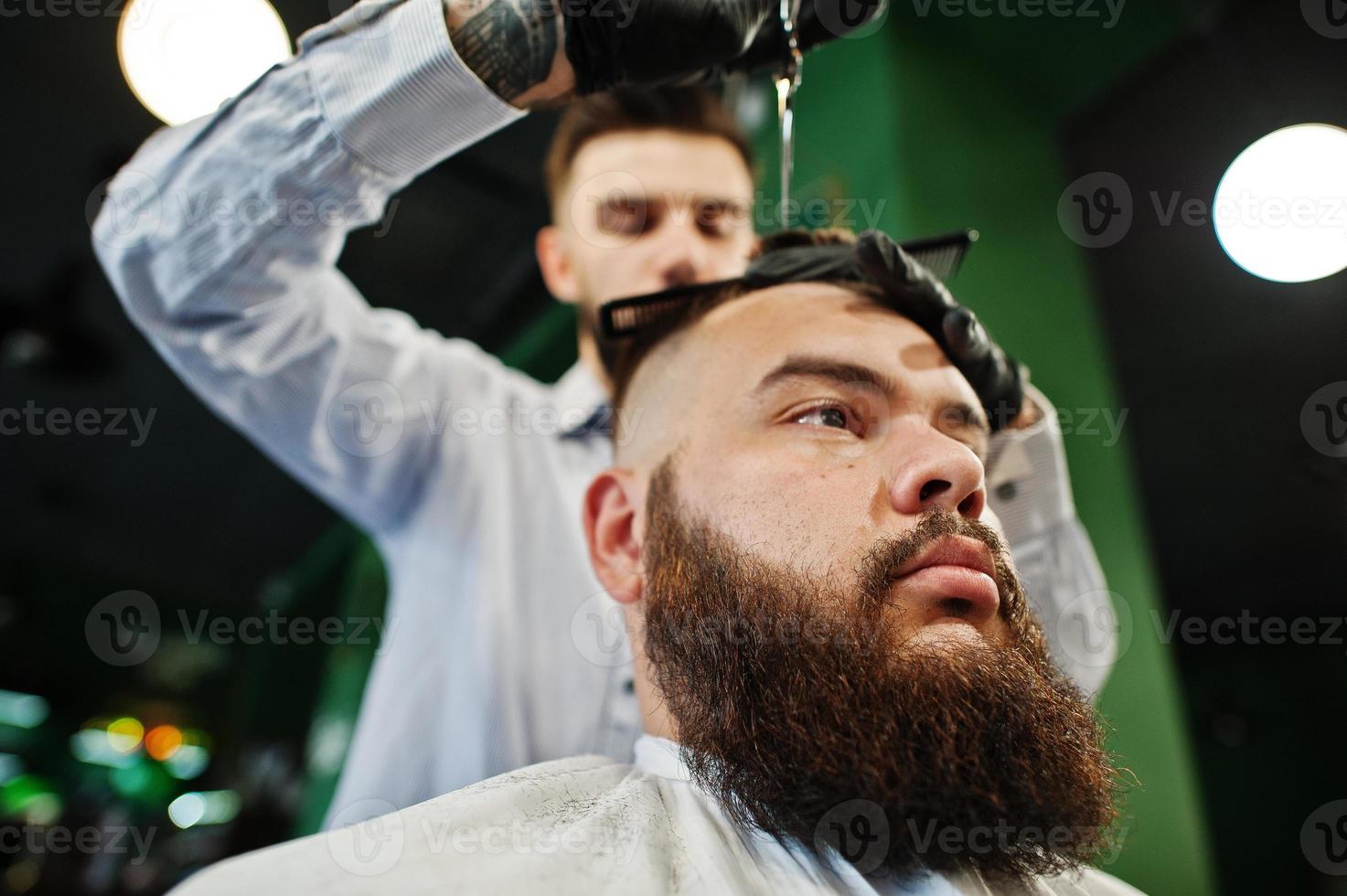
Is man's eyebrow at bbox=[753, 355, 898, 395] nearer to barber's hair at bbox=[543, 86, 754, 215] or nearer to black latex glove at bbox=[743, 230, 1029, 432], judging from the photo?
black latex glove at bbox=[743, 230, 1029, 432]

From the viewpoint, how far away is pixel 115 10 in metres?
2.49

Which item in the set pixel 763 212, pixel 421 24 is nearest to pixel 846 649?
pixel 421 24

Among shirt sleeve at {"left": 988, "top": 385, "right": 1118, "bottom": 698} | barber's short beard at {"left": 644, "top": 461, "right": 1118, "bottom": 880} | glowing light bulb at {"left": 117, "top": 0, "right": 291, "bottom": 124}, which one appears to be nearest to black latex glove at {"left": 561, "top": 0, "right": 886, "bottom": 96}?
barber's short beard at {"left": 644, "top": 461, "right": 1118, "bottom": 880}

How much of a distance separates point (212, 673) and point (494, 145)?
7.12 metres

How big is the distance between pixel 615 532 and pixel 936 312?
0.58m

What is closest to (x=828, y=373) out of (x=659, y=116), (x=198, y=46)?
(x=659, y=116)

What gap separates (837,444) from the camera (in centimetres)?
97

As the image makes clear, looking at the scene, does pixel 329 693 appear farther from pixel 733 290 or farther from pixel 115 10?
pixel 733 290

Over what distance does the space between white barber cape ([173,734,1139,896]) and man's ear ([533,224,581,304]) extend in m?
A: 1.27

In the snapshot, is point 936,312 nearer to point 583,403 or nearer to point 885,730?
point 885,730

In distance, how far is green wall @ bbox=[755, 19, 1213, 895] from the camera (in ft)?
5.71

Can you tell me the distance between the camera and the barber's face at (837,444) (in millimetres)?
858

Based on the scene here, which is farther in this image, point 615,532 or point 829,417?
point 615,532

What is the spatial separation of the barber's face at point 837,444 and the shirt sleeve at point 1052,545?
228 mm
